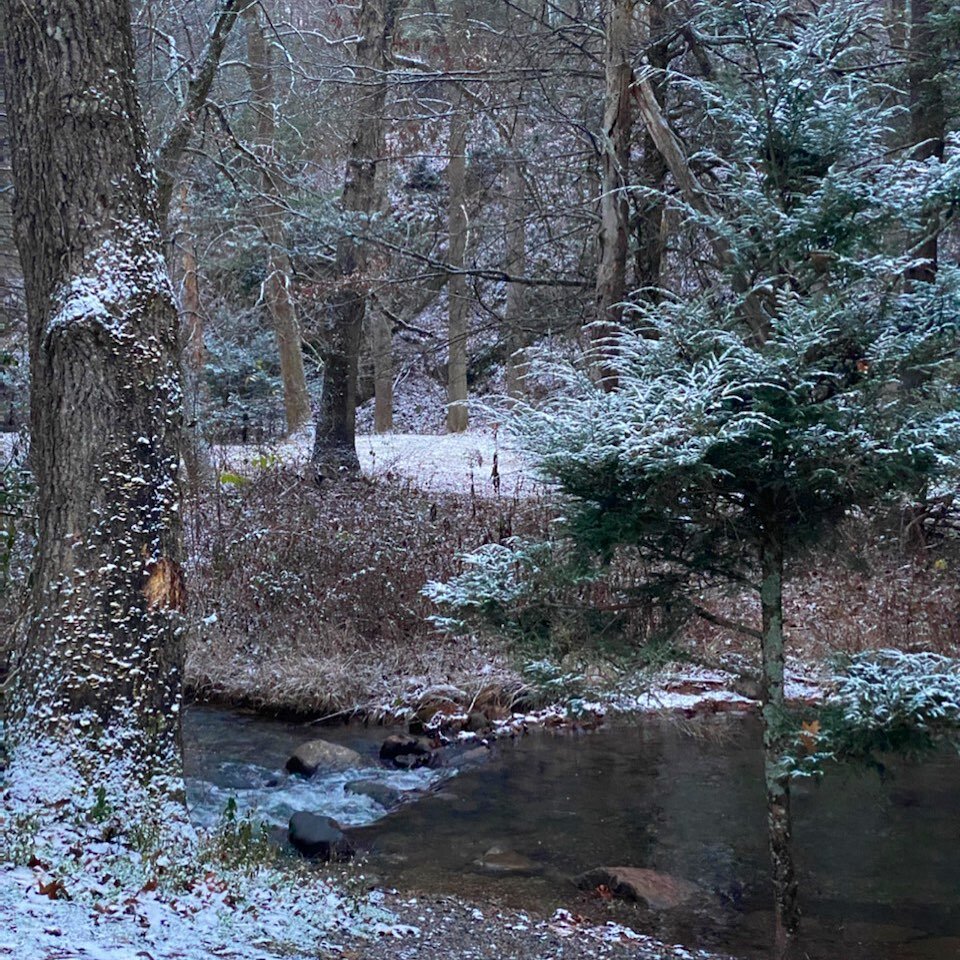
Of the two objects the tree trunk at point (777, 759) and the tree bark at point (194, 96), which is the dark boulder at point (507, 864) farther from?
the tree bark at point (194, 96)

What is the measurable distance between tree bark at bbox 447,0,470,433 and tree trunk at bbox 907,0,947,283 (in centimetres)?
554

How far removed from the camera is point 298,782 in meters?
9.02

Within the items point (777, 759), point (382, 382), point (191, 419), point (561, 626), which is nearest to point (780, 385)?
point (561, 626)

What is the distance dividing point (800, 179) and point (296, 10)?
17.8m

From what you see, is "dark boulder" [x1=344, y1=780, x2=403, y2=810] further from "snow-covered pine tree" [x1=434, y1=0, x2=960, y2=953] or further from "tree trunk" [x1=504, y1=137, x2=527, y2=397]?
"tree trunk" [x1=504, y1=137, x2=527, y2=397]

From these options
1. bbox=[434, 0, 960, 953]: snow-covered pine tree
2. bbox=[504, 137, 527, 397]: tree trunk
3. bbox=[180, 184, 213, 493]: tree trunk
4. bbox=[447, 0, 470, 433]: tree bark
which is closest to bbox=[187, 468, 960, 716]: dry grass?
bbox=[180, 184, 213, 493]: tree trunk

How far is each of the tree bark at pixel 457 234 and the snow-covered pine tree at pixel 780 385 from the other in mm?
7652

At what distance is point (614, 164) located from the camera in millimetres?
10961

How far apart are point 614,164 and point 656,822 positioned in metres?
6.75

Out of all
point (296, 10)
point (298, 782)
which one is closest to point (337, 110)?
point (296, 10)

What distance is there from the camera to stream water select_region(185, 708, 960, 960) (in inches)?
250

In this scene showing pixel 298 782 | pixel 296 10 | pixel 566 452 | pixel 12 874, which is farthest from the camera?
pixel 296 10

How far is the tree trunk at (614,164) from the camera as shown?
431 inches

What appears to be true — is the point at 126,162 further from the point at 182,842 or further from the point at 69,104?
the point at 182,842
